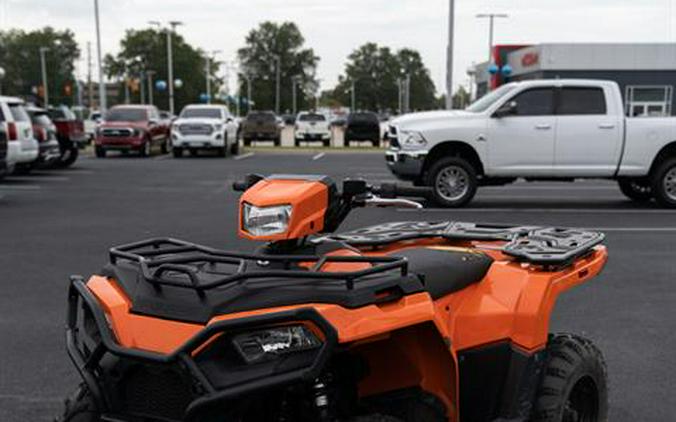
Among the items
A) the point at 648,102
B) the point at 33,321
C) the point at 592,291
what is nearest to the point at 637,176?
the point at 592,291

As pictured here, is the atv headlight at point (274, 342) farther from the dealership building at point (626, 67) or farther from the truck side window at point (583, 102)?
the dealership building at point (626, 67)

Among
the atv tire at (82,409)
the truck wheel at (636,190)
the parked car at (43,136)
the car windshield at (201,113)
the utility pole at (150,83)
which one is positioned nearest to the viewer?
the atv tire at (82,409)

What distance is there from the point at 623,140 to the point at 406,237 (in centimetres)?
1030

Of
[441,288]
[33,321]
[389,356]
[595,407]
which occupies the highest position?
[441,288]

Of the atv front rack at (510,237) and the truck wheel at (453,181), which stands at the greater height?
the atv front rack at (510,237)

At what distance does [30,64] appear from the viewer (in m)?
128

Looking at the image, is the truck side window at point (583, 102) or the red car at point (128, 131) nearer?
the truck side window at point (583, 102)

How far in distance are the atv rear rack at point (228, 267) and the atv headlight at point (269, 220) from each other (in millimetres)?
97

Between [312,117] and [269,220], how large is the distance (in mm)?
33457

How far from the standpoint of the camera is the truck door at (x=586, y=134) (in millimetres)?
12438

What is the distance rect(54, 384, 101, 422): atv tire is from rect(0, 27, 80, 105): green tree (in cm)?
12566

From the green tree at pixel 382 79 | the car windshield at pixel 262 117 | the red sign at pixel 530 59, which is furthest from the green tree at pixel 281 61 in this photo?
the car windshield at pixel 262 117

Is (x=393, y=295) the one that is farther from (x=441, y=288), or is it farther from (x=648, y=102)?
(x=648, y=102)

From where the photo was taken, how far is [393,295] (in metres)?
2.16
